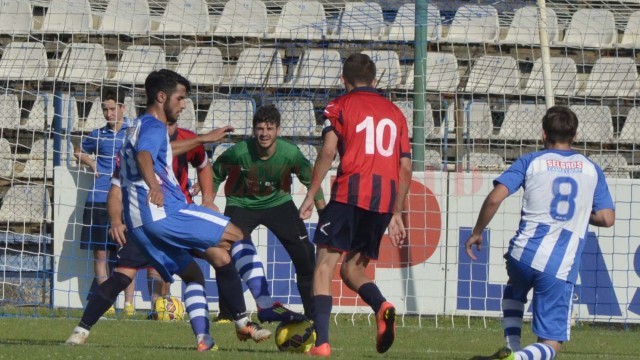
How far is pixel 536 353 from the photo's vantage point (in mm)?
6910

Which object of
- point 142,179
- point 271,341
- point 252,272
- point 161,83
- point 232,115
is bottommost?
point 271,341

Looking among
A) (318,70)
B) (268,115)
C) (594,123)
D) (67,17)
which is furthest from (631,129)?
(67,17)

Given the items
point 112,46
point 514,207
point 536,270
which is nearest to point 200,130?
point 112,46

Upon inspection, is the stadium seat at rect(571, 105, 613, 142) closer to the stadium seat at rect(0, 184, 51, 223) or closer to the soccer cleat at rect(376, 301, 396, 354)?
the stadium seat at rect(0, 184, 51, 223)

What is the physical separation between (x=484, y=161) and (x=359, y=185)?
6.91 metres

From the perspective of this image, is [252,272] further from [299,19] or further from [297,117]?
[299,19]

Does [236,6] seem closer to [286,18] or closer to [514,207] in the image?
[286,18]

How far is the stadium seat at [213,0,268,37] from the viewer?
16.7 metres

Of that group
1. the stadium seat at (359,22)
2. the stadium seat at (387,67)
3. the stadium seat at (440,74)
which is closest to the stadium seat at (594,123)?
the stadium seat at (440,74)

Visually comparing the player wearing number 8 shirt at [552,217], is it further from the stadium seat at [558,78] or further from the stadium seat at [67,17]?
the stadium seat at [67,17]

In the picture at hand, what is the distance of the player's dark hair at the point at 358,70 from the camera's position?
8.18 meters

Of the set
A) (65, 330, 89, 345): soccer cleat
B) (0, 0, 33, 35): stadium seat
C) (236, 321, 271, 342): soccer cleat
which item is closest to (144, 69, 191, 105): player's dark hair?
(236, 321, 271, 342): soccer cleat

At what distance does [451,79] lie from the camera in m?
14.6

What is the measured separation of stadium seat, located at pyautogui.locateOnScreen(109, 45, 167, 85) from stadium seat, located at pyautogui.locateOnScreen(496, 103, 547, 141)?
174 inches
